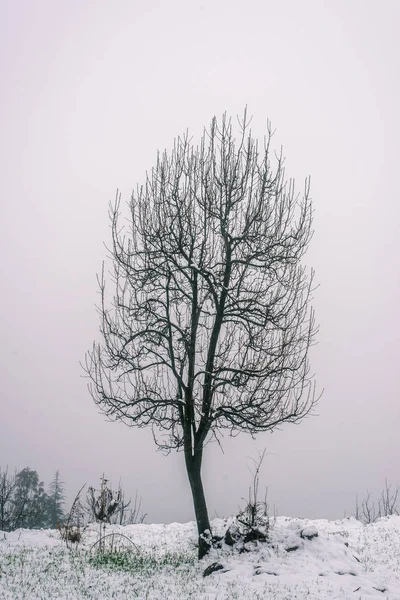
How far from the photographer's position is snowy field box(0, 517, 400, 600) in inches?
317

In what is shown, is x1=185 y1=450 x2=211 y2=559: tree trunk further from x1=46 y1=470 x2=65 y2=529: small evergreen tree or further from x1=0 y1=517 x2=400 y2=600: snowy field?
x1=46 y1=470 x2=65 y2=529: small evergreen tree

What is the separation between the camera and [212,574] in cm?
952

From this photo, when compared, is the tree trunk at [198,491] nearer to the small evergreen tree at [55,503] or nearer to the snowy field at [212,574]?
the snowy field at [212,574]

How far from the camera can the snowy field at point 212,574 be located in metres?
8.05

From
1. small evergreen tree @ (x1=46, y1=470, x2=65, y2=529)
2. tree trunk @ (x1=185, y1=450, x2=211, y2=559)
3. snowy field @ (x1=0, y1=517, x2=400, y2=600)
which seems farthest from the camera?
small evergreen tree @ (x1=46, y1=470, x2=65, y2=529)

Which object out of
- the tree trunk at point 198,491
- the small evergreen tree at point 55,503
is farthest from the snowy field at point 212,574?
the small evergreen tree at point 55,503

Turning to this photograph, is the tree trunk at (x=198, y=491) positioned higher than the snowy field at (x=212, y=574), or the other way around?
the tree trunk at (x=198, y=491)

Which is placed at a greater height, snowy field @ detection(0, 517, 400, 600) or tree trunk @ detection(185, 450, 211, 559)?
tree trunk @ detection(185, 450, 211, 559)

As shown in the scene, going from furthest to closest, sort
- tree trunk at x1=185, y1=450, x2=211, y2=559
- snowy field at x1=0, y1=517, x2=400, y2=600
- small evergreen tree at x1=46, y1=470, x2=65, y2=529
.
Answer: small evergreen tree at x1=46, y1=470, x2=65, y2=529 < tree trunk at x1=185, y1=450, x2=211, y2=559 < snowy field at x1=0, y1=517, x2=400, y2=600

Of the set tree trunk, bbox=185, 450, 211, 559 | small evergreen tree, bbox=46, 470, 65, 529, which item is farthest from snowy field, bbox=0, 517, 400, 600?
small evergreen tree, bbox=46, 470, 65, 529

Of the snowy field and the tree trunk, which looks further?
the tree trunk

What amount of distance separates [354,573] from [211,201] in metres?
8.75

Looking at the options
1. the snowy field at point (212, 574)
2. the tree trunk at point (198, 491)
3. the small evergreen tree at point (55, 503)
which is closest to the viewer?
the snowy field at point (212, 574)

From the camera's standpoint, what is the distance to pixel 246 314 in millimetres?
12664
